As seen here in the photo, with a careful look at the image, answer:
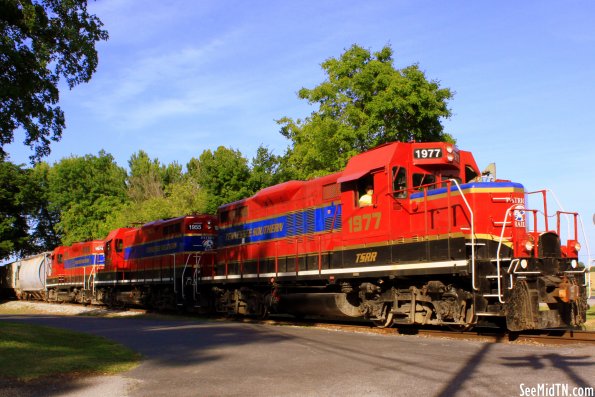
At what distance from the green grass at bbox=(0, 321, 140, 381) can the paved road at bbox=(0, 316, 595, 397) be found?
537 millimetres

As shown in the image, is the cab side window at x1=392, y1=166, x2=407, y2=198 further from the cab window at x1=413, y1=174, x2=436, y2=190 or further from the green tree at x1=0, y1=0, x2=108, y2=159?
the green tree at x1=0, y1=0, x2=108, y2=159

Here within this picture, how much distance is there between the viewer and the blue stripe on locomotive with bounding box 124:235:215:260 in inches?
963

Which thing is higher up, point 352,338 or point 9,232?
point 9,232

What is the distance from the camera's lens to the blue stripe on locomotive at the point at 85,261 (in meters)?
34.2

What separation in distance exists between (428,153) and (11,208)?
1927 inches

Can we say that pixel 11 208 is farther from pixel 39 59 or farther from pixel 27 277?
pixel 39 59

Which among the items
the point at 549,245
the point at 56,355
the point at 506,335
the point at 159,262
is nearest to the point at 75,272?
the point at 159,262

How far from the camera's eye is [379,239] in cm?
1417

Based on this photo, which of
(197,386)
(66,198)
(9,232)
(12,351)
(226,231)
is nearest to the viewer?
(197,386)

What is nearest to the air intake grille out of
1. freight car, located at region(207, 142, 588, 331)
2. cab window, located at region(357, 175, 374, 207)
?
freight car, located at region(207, 142, 588, 331)

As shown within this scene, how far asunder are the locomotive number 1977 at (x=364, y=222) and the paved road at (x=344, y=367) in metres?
2.78

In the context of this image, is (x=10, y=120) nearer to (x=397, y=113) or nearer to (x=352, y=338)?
(x=352, y=338)

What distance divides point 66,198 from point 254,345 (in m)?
62.9

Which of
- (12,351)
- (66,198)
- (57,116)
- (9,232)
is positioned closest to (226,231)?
(57,116)
